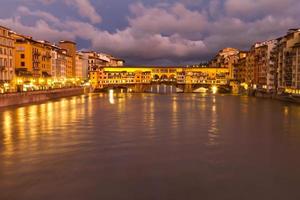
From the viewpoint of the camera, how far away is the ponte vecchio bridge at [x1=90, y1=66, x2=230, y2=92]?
14500 cm

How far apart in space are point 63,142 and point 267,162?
1398cm

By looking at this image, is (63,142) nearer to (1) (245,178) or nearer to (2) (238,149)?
(2) (238,149)

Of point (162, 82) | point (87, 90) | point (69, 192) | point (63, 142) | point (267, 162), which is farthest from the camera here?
point (162, 82)

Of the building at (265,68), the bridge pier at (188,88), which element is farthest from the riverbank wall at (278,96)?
the bridge pier at (188,88)

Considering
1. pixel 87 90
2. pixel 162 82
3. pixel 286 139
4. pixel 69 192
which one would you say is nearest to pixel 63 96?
pixel 87 90

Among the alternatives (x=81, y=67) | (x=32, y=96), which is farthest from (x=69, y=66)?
(x=32, y=96)

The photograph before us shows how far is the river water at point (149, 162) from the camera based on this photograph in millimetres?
15320

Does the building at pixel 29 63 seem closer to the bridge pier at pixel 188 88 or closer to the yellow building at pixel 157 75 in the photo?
the yellow building at pixel 157 75

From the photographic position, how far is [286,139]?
91.5 feet

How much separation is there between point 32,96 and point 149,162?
5562cm

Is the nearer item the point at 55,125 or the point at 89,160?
the point at 89,160

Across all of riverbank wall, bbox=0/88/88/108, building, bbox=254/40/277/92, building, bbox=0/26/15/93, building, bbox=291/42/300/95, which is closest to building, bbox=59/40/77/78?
riverbank wall, bbox=0/88/88/108

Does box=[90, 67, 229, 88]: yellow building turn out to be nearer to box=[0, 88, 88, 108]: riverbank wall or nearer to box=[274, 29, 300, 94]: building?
box=[0, 88, 88, 108]: riverbank wall

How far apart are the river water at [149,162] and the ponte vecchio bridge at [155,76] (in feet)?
364
